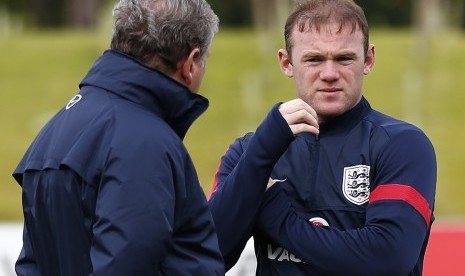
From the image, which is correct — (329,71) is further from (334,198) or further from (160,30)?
(160,30)

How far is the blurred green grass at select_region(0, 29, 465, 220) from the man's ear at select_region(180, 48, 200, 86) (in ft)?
31.5

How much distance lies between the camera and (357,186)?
336 centimetres

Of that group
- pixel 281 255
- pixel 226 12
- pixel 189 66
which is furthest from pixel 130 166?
pixel 226 12

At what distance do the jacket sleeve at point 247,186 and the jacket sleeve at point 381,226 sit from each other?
0.07 meters

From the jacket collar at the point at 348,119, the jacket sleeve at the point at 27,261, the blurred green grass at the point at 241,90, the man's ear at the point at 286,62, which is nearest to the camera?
the jacket sleeve at the point at 27,261

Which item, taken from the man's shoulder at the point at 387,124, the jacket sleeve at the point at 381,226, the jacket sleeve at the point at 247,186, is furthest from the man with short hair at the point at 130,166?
the man's shoulder at the point at 387,124

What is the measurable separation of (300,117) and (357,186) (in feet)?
1.01

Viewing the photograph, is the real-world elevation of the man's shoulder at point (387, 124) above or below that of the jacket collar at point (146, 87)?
below

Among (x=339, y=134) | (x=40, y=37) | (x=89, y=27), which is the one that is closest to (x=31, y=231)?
(x=339, y=134)

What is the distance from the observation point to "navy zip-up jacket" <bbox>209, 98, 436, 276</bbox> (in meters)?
3.28

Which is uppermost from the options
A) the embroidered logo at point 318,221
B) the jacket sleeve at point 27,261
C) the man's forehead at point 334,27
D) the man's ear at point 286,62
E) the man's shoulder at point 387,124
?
the man's forehead at point 334,27

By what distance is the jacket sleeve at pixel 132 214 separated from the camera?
2738 millimetres

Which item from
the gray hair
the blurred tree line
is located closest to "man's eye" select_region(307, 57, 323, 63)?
the gray hair

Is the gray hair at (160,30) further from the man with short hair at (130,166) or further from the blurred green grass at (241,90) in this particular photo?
the blurred green grass at (241,90)
